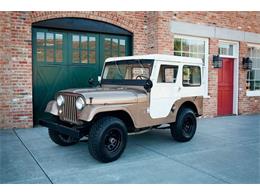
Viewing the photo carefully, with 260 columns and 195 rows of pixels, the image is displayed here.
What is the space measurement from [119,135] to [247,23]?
830cm

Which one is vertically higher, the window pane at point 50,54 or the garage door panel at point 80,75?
the window pane at point 50,54

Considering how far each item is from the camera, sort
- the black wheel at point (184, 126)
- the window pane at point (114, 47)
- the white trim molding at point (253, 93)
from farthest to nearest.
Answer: the white trim molding at point (253, 93) → the window pane at point (114, 47) → the black wheel at point (184, 126)

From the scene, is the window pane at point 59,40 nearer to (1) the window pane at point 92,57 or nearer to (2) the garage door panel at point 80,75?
(2) the garage door panel at point 80,75

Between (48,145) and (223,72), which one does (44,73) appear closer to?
(48,145)

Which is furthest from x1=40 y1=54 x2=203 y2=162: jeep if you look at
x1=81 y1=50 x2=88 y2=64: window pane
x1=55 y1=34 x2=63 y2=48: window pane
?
x1=55 y1=34 x2=63 y2=48: window pane

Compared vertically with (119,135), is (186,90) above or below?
above

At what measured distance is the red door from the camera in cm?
1004

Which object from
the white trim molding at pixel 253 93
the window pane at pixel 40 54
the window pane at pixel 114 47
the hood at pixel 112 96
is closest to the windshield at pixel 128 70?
the hood at pixel 112 96

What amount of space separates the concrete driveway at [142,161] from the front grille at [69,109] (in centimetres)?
69

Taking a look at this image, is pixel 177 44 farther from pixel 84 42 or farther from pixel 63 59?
pixel 63 59

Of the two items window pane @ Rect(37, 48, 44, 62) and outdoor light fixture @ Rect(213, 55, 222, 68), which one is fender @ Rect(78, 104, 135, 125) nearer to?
window pane @ Rect(37, 48, 44, 62)

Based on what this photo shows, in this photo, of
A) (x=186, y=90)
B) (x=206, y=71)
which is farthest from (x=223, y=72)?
(x=186, y=90)

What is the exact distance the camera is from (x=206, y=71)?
9.48 meters

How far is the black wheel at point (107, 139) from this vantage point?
167 inches
